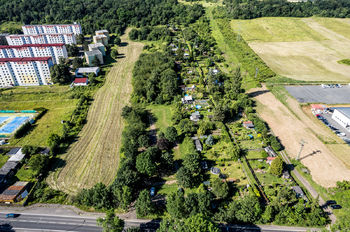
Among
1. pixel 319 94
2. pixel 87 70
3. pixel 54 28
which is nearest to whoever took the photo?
pixel 319 94

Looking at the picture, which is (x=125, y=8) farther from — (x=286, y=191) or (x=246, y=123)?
(x=286, y=191)

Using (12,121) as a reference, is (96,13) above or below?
above

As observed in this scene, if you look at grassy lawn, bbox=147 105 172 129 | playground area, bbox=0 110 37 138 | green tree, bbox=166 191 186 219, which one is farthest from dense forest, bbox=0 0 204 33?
green tree, bbox=166 191 186 219

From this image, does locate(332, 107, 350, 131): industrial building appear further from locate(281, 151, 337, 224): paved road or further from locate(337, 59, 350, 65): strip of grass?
locate(337, 59, 350, 65): strip of grass

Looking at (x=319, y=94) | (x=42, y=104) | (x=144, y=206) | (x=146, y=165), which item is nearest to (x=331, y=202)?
(x=144, y=206)

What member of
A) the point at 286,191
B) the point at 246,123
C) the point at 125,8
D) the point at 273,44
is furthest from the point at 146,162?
Result: the point at 125,8

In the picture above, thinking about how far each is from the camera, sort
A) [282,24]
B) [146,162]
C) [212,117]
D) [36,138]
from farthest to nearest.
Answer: [282,24]
[212,117]
[36,138]
[146,162]

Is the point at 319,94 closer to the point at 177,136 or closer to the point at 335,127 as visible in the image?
the point at 335,127
